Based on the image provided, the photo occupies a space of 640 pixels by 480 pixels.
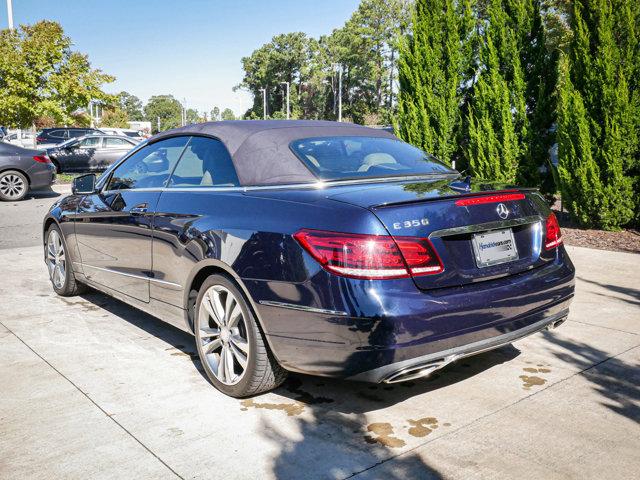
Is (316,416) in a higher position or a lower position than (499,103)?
lower

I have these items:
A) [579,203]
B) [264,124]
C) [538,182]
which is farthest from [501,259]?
[538,182]

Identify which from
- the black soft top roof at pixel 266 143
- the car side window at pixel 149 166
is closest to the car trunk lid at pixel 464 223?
the black soft top roof at pixel 266 143

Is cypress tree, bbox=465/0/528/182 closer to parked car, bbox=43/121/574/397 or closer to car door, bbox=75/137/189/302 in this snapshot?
parked car, bbox=43/121/574/397

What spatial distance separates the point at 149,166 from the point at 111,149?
19.2 m

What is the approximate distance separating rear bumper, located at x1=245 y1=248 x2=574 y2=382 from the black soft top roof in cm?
70

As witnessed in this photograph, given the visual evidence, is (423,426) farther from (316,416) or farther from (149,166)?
A: (149,166)

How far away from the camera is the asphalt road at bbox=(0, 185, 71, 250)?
368 inches

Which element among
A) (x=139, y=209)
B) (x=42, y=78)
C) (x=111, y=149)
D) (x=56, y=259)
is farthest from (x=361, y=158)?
(x=111, y=149)

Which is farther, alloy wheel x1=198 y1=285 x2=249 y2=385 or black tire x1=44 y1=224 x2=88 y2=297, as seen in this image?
black tire x1=44 y1=224 x2=88 y2=297

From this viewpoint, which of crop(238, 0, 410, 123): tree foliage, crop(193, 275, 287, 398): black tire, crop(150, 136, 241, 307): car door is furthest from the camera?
crop(238, 0, 410, 123): tree foliage

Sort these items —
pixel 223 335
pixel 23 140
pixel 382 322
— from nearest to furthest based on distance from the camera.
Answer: pixel 382 322
pixel 223 335
pixel 23 140

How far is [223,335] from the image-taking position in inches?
139

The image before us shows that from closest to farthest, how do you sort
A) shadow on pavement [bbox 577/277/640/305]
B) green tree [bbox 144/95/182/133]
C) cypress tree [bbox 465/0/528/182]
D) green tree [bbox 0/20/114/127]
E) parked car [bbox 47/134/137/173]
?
shadow on pavement [bbox 577/277/640/305] < cypress tree [bbox 465/0/528/182] < green tree [bbox 0/20/114/127] < parked car [bbox 47/134/137/173] < green tree [bbox 144/95/182/133]

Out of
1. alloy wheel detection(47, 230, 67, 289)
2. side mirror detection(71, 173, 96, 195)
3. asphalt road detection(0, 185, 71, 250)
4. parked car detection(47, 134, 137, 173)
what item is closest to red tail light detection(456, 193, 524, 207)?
side mirror detection(71, 173, 96, 195)
